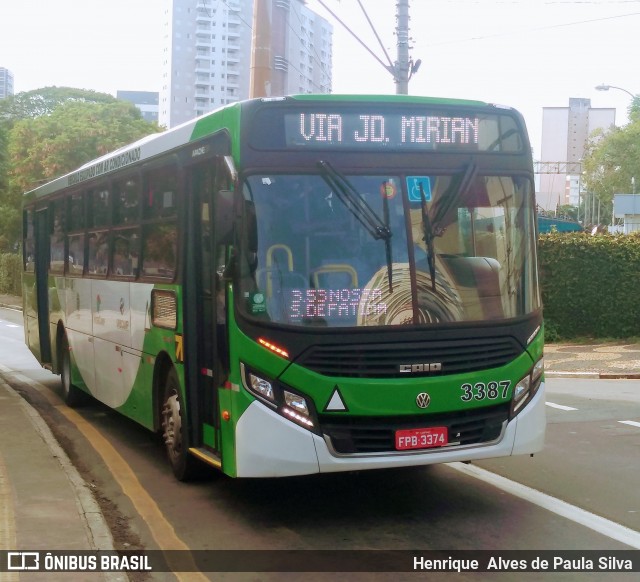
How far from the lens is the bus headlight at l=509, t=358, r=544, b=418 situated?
7.09 metres

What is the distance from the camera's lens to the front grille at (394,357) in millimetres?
6570

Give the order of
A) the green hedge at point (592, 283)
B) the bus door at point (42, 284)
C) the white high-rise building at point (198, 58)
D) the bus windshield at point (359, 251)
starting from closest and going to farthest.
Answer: the bus windshield at point (359, 251) → the bus door at point (42, 284) → the green hedge at point (592, 283) → the white high-rise building at point (198, 58)

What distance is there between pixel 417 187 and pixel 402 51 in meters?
12.1

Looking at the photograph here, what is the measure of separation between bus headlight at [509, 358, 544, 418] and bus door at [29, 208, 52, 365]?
30.3ft

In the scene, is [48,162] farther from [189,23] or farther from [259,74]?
[189,23]

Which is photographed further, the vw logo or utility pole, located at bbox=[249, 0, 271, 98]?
utility pole, located at bbox=[249, 0, 271, 98]

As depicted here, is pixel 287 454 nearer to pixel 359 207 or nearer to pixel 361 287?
pixel 361 287

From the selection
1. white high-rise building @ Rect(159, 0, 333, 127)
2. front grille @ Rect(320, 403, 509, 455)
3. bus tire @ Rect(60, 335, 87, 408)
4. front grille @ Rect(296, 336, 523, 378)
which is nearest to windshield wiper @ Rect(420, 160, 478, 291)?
front grille @ Rect(296, 336, 523, 378)

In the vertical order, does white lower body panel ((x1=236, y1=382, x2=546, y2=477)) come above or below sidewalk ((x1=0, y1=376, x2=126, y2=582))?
above

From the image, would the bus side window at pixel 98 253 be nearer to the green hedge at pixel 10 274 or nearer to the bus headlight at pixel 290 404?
the bus headlight at pixel 290 404

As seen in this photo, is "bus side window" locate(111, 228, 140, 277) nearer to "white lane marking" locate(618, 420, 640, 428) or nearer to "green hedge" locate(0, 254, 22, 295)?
"white lane marking" locate(618, 420, 640, 428)

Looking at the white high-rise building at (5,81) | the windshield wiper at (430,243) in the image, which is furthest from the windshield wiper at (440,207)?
A: the white high-rise building at (5,81)

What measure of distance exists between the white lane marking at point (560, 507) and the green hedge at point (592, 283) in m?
14.7

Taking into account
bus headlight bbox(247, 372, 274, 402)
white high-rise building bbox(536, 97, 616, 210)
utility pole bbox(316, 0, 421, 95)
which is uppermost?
white high-rise building bbox(536, 97, 616, 210)
